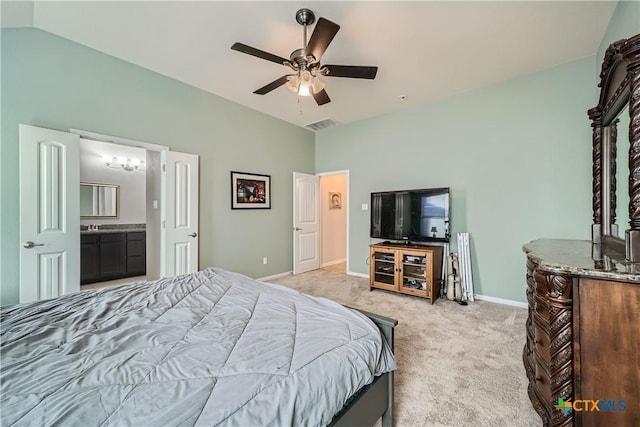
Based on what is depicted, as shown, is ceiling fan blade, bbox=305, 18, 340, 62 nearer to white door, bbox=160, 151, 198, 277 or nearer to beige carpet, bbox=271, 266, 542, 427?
white door, bbox=160, 151, 198, 277

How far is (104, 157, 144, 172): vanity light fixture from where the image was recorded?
15.8 ft

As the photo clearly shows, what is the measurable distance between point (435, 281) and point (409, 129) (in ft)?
7.96

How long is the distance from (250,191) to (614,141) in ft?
13.6

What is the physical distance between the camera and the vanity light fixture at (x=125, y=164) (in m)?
4.82

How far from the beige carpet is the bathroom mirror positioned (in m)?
4.80

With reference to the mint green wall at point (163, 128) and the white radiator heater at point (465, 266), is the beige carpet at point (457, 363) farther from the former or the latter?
the mint green wall at point (163, 128)

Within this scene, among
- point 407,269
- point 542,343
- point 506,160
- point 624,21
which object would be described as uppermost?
point 624,21

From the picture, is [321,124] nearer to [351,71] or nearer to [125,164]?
[351,71]

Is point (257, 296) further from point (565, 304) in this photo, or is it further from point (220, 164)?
point (220, 164)

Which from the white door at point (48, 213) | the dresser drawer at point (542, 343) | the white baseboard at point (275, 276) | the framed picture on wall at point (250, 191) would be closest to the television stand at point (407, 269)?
the white baseboard at point (275, 276)

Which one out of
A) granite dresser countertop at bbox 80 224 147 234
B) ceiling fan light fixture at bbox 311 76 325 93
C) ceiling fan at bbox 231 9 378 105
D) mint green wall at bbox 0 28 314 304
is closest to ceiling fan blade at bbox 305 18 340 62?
ceiling fan at bbox 231 9 378 105

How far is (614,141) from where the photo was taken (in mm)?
1892

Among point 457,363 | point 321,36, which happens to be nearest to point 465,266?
point 457,363

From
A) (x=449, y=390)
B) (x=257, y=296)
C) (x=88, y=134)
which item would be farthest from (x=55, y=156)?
(x=449, y=390)
